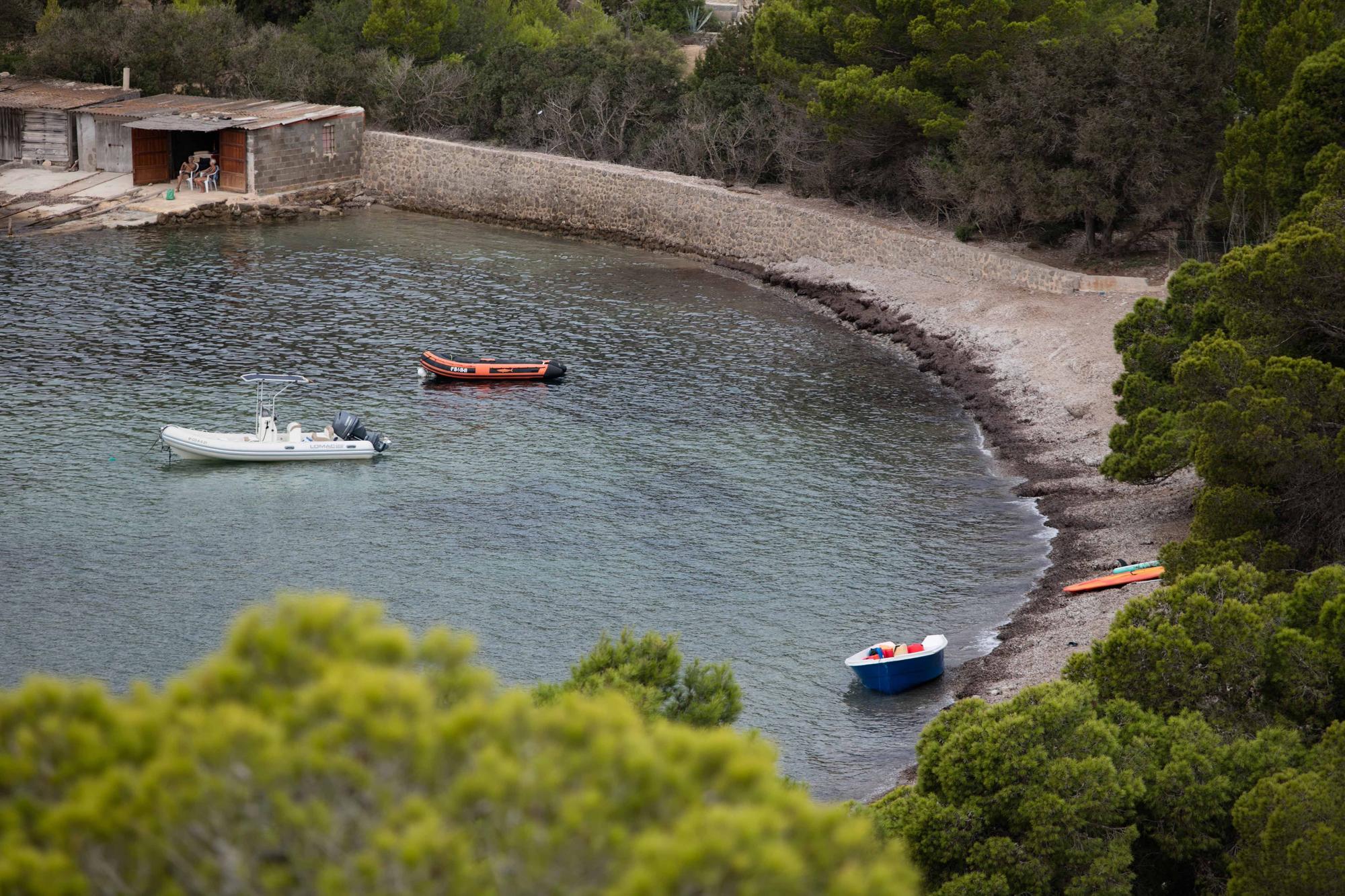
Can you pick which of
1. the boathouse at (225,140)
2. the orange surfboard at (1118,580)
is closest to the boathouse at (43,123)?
the boathouse at (225,140)

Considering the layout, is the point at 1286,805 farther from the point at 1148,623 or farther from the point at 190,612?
the point at 190,612

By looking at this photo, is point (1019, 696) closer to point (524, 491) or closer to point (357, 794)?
point (357, 794)

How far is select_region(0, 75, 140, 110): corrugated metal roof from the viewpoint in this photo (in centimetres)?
6084

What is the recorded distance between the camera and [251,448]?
32.4 m

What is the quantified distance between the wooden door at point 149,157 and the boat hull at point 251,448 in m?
30.3

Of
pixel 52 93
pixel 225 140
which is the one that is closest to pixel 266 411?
pixel 225 140

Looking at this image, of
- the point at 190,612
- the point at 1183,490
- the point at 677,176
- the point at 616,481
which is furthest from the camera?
the point at 677,176

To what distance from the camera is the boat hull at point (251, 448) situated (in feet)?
105

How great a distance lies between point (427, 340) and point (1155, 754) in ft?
98.5

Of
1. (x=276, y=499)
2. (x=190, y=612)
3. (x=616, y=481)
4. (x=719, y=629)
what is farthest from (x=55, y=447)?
(x=719, y=629)

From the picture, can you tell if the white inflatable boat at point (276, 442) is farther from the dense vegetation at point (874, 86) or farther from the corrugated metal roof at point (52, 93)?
the corrugated metal roof at point (52, 93)

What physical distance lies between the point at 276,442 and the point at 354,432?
177 centimetres

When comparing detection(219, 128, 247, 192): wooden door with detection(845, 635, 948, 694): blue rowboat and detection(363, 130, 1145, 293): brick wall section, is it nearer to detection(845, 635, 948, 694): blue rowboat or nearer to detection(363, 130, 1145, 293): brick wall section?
detection(363, 130, 1145, 293): brick wall section

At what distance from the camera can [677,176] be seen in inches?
2285
